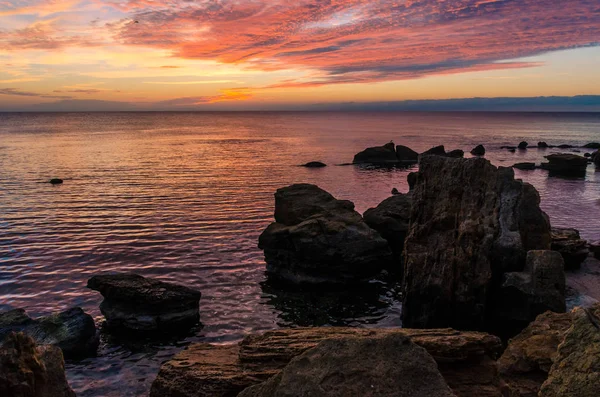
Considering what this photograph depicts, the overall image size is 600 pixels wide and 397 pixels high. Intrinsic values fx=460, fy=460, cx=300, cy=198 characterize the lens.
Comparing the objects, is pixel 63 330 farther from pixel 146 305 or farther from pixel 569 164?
pixel 569 164

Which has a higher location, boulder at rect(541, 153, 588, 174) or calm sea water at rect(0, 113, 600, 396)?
boulder at rect(541, 153, 588, 174)

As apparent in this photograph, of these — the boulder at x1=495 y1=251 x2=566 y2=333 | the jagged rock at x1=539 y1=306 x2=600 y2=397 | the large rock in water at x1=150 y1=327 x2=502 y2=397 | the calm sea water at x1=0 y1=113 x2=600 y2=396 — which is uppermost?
the jagged rock at x1=539 y1=306 x2=600 y2=397

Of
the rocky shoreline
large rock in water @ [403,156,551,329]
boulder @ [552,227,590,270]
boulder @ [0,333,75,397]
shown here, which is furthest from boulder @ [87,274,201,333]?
boulder @ [552,227,590,270]

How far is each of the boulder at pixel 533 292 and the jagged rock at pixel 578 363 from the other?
964 centimetres

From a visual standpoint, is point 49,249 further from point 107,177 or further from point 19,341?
point 107,177

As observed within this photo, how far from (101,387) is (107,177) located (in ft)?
159

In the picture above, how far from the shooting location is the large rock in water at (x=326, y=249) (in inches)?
882

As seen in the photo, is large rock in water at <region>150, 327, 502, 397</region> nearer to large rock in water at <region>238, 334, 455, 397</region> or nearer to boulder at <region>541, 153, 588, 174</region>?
large rock in water at <region>238, 334, 455, 397</region>

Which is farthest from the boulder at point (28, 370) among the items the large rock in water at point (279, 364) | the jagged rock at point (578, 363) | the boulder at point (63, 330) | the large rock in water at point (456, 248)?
the large rock in water at point (456, 248)

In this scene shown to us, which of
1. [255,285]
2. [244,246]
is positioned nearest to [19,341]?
[255,285]

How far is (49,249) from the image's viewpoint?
27.9 m

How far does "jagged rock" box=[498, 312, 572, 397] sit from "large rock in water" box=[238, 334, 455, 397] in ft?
14.2

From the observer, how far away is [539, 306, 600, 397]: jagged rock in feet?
22.7

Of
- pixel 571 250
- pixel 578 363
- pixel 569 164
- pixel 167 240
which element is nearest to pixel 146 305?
pixel 167 240
